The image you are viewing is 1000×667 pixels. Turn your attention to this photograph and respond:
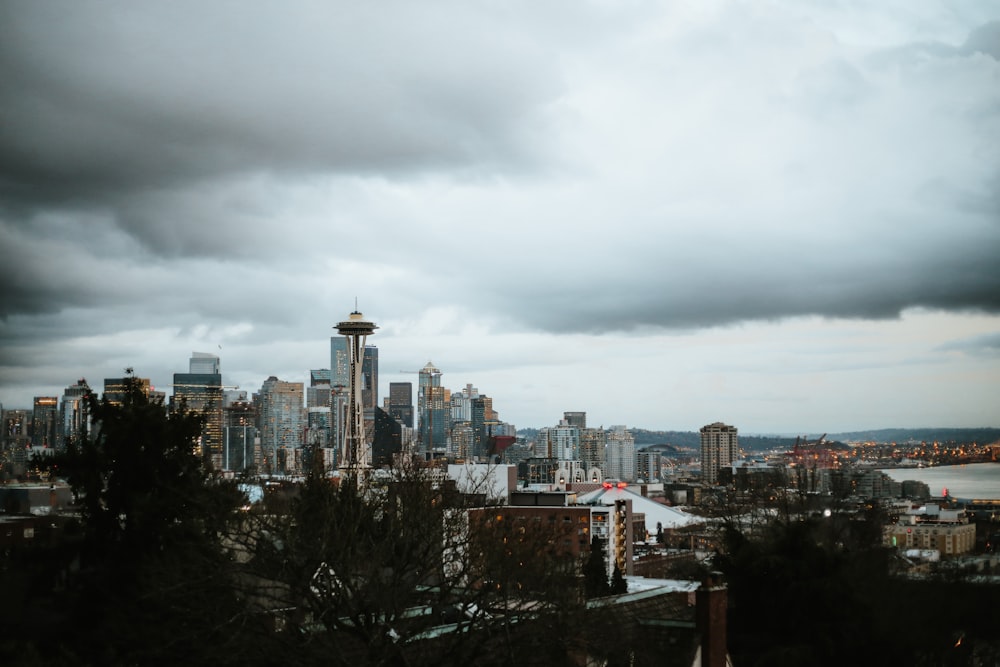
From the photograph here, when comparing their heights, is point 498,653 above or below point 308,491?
below

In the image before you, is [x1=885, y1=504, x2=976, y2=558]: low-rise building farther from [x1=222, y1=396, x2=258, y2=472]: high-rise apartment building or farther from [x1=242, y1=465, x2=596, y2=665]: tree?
[x1=222, y1=396, x2=258, y2=472]: high-rise apartment building

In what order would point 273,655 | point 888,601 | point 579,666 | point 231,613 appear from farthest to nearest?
point 888,601, point 579,666, point 231,613, point 273,655

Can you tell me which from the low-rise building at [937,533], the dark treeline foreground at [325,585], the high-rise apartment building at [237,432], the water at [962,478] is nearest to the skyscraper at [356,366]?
the high-rise apartment building at [237,432]

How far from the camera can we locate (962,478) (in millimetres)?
148250

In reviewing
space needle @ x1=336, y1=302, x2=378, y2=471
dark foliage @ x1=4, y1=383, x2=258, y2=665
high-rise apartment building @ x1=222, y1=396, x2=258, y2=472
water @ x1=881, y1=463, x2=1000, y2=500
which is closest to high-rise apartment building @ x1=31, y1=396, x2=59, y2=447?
space needle @ x1=336, y1=302, x2=378, y2=471

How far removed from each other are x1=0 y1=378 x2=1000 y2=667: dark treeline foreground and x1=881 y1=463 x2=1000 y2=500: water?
4419 inches

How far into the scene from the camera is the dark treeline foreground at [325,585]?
50.9 feet

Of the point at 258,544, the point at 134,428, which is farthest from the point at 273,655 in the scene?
the point at 134,428

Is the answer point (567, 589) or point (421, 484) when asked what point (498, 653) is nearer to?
point (567, 589)

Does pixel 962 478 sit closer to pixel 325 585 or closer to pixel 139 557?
pixel 139 557

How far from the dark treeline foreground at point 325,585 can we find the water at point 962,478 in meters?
112

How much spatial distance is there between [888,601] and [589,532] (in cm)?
5661

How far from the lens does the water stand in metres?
130

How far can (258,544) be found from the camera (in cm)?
1739
